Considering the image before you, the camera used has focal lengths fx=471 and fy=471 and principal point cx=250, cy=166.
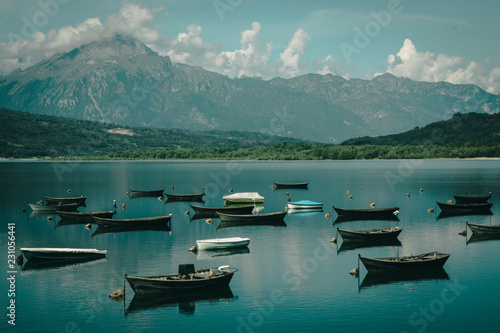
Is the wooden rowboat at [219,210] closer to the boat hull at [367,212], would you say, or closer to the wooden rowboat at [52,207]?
the boat hull at [367,212]

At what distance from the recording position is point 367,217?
256 feet

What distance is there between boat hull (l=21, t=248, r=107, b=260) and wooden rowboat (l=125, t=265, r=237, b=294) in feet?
44.6

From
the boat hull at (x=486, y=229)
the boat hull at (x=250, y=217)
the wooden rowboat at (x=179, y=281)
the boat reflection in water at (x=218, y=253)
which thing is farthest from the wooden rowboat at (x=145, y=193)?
the wooden rowboat at (x=179, y=281)

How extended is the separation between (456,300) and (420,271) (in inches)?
272

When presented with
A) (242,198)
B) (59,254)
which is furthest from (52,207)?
(59,254)

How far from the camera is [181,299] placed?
37062 mm

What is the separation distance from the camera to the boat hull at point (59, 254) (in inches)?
1902

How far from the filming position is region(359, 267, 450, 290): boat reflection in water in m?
41.1

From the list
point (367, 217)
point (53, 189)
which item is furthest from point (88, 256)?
point (53, 189)

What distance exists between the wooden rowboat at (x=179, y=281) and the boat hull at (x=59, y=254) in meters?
13.6

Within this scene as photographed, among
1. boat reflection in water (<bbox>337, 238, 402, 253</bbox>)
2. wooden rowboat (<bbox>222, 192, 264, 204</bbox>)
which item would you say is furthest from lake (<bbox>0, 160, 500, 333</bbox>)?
wooden rowboat (<bbox>222, 192, 264, 204</bbox>)

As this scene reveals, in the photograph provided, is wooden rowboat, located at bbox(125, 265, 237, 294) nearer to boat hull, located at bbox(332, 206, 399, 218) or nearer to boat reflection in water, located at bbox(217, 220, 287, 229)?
boat reflection in water, located at bbox(217, 220, 287, 229)

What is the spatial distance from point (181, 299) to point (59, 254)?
60.8 feet

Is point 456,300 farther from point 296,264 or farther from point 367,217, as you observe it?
point 367,217
